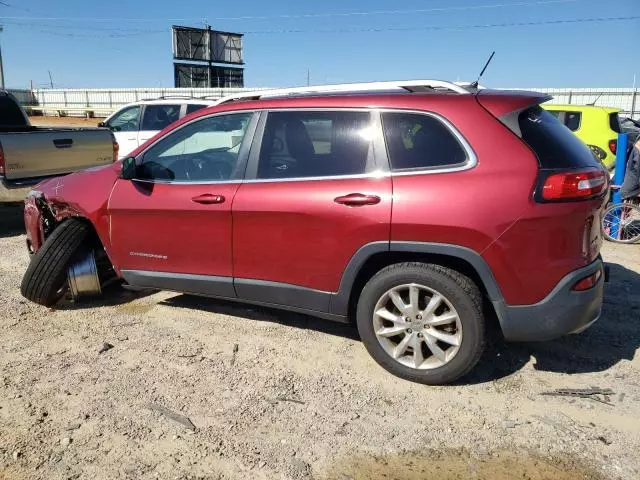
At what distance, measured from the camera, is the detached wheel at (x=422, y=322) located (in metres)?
3.18

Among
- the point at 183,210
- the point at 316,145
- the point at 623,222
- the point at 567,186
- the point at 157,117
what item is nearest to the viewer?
the point at 567,186

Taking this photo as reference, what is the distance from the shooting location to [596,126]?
30.7 ft

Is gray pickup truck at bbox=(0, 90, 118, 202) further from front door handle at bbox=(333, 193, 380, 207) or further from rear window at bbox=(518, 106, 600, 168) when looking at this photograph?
rear window at bbox=(518, 106, 600, 168)

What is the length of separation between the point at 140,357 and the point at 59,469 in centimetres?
120

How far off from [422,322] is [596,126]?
783 cm

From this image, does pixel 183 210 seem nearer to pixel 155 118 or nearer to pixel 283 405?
pixel 283 405

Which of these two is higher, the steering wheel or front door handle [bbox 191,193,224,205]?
the steering wheel

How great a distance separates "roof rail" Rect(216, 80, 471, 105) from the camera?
348cm

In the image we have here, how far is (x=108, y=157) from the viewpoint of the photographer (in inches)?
323

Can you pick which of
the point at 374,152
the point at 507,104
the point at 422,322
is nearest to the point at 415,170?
the point at 374,152

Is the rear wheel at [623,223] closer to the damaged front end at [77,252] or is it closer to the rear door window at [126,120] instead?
the damaged front end at [77,252]

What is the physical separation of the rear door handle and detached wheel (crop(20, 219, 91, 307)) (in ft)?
10.8

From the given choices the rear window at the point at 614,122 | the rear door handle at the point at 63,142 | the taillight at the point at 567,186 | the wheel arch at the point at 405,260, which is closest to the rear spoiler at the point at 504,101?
the taillight at the point at 567,186

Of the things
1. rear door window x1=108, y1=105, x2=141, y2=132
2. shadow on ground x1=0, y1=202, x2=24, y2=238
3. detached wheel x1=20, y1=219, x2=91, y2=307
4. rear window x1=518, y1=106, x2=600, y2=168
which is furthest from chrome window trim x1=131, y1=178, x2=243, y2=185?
rear door window x1=108, y1=105, x2=141, y2=132
